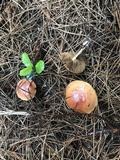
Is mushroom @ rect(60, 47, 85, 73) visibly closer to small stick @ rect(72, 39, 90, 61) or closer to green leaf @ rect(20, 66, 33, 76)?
small stick @ rect(72, 39, 90, 61)

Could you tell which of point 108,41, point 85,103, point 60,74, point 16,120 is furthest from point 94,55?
point 16,120

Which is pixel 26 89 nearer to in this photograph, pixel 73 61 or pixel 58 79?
pixel 58 79

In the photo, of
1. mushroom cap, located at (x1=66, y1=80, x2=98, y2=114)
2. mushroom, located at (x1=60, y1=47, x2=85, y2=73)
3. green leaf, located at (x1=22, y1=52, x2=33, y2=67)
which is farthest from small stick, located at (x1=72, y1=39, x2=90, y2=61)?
green leaf, located at (x1=22, y1=52, x2=33, y2=67)

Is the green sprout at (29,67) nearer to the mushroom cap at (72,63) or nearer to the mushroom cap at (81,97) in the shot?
the mushroom cap at (72,63)

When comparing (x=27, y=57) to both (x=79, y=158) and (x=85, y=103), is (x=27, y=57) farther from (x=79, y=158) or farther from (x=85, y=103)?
(x=79, y=158)

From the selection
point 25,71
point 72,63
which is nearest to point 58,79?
point 72,63
